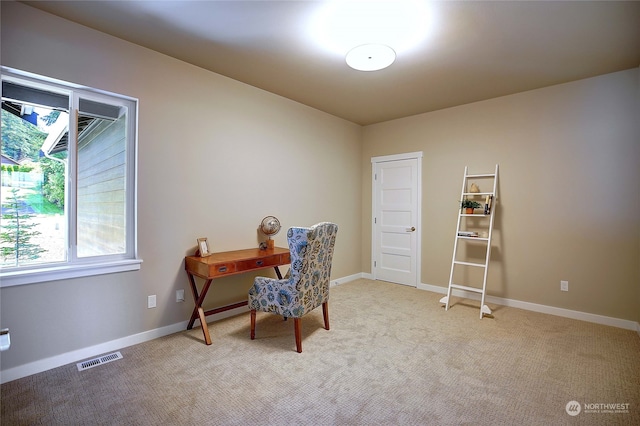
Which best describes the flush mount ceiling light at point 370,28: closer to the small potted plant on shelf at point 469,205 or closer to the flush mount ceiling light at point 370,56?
the flush mount ceiling light at point 370,56

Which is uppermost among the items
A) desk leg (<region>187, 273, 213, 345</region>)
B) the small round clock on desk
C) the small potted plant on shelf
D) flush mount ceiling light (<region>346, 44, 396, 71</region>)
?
flush mount ceiling light (<region>346, 44, 396, 71</region>)

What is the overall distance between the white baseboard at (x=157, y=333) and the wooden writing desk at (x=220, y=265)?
0.20 metres

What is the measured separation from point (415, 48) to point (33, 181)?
3.33 meters

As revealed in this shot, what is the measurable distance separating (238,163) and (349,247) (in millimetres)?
2457

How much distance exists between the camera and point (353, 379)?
2.17 metres

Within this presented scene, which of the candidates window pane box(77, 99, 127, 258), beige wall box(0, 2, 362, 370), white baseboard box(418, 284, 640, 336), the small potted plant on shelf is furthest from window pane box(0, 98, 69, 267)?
white baseboard box(418, 284, 640, 336)

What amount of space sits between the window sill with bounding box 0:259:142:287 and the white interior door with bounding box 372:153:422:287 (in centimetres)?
359

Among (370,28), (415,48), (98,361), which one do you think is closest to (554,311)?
(415,48)

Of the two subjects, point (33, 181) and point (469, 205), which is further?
point (469, 205)

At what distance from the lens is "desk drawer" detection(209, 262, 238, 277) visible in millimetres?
2702

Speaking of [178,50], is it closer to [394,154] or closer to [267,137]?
[267,137]

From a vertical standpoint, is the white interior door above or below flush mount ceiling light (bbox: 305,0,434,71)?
below

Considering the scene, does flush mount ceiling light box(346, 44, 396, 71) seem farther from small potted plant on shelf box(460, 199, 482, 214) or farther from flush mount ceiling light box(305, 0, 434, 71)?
small potted plant on shelf box(460, 199, 482, 214)

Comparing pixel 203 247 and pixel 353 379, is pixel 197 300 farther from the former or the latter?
pixel 353 379
